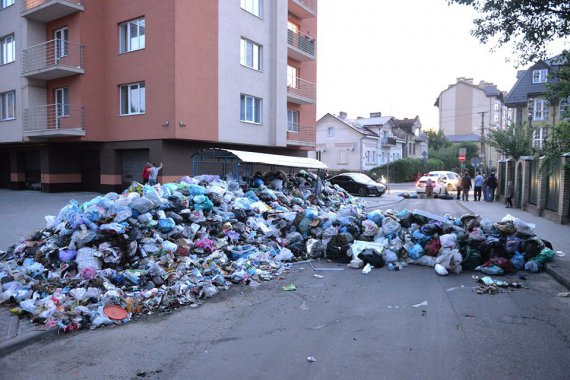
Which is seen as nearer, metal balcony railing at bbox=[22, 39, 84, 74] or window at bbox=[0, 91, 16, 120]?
metal balcony railing at bbox=[22, 39, 84, 74]

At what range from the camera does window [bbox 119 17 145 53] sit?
20.1m

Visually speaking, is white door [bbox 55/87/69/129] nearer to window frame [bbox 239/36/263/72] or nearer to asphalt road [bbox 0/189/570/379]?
window frame [bbox 239/36/263/72]

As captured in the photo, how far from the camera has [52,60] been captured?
863 inches

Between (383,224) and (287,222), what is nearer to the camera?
(383,224)

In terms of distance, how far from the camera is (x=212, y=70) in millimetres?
20828

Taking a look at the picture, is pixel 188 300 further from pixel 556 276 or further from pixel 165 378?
pixel 556 276

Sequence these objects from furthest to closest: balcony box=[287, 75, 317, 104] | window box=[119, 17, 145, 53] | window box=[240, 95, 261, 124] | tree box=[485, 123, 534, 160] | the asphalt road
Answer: balcony box=[287, 75, 317, 104]
window box=[240, 95, 261, 124]
tree box=[485, 123, 534, 160]
window box=[119, 17, 145, 53]
the asphalt road

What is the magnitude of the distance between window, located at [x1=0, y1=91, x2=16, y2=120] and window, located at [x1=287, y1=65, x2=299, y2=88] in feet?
52.1

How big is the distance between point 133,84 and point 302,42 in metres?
12.3

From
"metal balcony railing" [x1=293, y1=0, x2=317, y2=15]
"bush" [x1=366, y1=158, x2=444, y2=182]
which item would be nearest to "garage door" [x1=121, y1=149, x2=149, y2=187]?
"metal balcony railing" [x1=293, y1=0, x2=317, y2=15]

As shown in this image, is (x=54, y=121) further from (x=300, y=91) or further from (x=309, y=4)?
(x=309, y=4)

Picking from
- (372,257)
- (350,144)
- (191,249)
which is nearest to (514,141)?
(372,257)

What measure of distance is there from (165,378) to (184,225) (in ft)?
17.3

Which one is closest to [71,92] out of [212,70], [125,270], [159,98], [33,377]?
[159,98]
